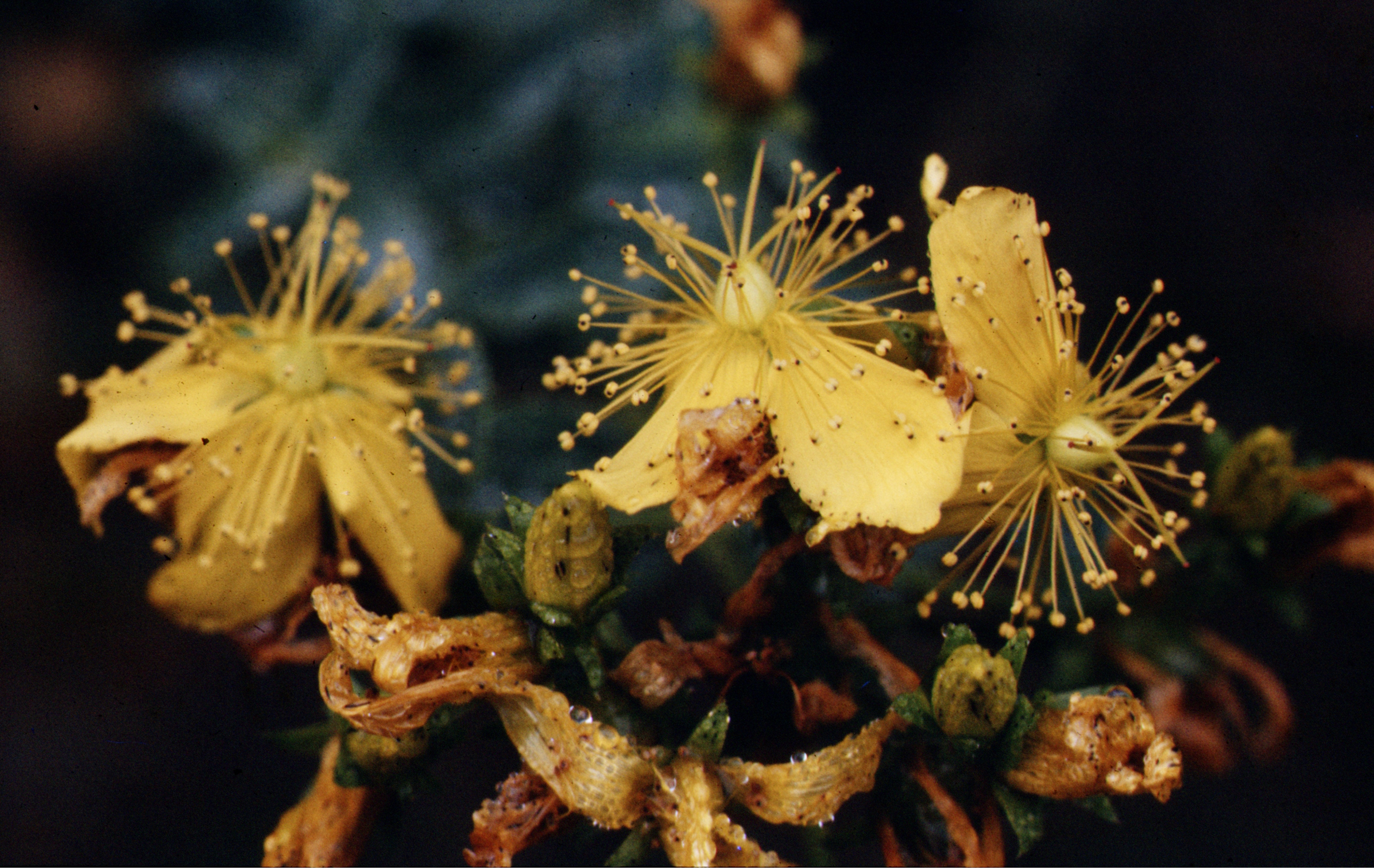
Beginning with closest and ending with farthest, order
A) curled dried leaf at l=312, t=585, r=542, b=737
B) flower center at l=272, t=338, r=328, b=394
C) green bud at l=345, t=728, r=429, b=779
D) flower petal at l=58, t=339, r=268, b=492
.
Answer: curled dried leaf at l=312, t=585, r=542, b=737 → green bud at l=345, t=728, r=429, b=779 → flower petal at l=58, t=339, r=268, b=492 → flower center at l=272, t=338, r=328, b=394

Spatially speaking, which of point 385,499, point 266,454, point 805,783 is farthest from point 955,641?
point 266,454

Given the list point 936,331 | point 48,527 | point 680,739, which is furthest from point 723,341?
point 48,527

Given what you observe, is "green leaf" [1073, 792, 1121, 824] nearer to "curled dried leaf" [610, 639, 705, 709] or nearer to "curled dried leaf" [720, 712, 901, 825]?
"curled dried leaf" [720, 712, 901, 825]

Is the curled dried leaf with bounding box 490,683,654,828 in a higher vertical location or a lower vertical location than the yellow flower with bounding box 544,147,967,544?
lower

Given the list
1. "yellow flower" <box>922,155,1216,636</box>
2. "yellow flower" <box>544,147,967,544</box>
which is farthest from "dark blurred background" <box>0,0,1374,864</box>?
"yellow flower" <box>922,155,1216,636</box>

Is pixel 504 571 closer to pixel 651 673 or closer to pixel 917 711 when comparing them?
pixel 651 673

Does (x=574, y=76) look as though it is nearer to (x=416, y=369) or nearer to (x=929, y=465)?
(x=416, y=369)
